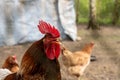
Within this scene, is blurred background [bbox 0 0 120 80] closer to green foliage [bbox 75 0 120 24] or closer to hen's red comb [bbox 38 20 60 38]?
green foliage [bbox 75 0 120 24]

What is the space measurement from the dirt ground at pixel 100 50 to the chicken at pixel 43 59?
10.1ft

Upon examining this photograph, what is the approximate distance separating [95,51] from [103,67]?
0.90m

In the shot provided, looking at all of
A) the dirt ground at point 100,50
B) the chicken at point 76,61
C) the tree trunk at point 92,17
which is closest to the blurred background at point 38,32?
the dirt ground at point 100,50

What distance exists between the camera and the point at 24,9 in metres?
7.71

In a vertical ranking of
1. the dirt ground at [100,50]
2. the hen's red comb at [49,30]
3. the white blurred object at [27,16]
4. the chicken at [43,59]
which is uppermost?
the hen's red comb at [49,30]

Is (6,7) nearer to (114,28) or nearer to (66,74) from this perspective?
(66,74)

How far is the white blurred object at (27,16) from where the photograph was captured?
765cm

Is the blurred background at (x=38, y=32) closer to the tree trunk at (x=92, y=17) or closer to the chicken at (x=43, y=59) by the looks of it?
the tree trunk at (x=92, y=17)

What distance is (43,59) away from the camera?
2.99 metres

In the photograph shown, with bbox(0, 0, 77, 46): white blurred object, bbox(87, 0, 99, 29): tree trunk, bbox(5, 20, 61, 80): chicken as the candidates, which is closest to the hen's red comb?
bbox(5, 20, 61, 80): chicken

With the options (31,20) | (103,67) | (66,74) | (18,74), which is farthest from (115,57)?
(18,74)

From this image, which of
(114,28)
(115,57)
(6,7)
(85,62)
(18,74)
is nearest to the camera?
(18,74)

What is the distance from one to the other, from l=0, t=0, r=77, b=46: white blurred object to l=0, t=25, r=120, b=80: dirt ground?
244mm

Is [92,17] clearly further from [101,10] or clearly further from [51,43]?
[51,43]
